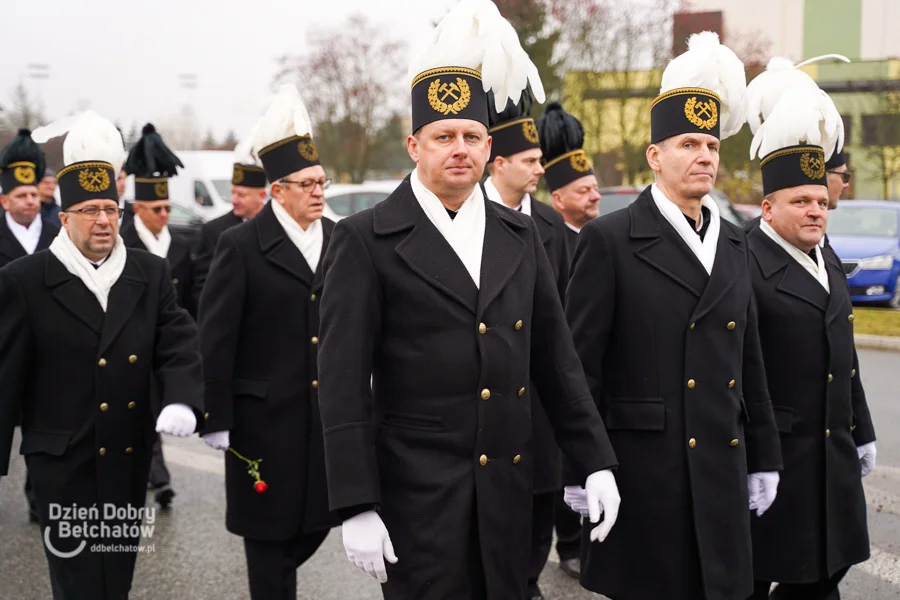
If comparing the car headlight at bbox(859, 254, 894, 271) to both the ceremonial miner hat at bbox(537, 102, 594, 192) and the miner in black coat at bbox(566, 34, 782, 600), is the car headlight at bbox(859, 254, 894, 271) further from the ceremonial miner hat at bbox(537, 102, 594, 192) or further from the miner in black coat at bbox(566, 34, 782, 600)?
the miner in black coat at bbox(566, 34, 782, 600)

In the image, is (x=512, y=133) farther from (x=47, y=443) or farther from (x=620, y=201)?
(x=620, y=201)

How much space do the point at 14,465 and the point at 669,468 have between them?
6.47m

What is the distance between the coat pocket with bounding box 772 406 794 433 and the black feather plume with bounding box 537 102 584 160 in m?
2.94

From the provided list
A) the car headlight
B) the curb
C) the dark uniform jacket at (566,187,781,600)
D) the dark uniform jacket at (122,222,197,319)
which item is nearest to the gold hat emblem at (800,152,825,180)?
the dark uniform jacket at (566,187,781,600)

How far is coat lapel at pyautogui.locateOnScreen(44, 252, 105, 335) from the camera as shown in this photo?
4871mm

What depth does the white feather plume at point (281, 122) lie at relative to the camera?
18.9ft

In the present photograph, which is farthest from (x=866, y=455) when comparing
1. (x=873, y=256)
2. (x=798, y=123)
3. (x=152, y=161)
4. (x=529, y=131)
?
(x=873, y=256)

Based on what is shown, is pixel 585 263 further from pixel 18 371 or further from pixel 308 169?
pixel 18 371

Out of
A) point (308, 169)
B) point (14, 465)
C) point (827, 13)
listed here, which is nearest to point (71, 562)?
point (308, 169)

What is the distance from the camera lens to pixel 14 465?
8844mm

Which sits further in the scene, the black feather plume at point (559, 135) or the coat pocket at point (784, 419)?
the black feather plume at point (559, 135)

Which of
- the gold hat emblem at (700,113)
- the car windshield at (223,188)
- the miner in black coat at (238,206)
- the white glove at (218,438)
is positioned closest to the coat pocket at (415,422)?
the gold hat emblem at (700,113)

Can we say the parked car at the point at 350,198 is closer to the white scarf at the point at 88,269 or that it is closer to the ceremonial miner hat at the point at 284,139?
the ceremonial miner hat at the point at 284,139

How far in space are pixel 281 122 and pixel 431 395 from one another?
2812 millimetres
